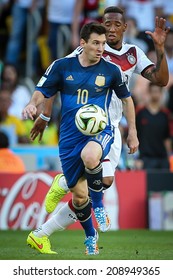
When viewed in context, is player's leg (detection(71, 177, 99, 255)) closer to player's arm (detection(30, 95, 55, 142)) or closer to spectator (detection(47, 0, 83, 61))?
player's arm (detection(30, 95, 55, 142))

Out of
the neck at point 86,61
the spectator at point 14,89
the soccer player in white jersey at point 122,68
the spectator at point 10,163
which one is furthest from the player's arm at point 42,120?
the spectator at point 14,89

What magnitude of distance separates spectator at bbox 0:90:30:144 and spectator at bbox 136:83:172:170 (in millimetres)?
2150

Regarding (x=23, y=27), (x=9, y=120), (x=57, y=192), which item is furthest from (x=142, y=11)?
(x=57, y=192)

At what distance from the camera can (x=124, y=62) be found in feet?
37.2

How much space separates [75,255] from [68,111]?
4.97 feet

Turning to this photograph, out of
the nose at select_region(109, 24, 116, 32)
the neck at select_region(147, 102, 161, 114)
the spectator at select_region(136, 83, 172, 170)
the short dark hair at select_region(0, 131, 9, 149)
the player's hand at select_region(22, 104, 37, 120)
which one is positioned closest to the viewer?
the player's hand at select_region(22, 104, 37, 120)

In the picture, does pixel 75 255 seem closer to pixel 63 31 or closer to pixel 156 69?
pixel 156 69

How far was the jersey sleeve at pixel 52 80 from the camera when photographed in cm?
1030

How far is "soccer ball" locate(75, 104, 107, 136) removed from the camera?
997cm

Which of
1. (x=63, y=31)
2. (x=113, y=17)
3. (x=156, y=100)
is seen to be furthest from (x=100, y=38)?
(x=63, y=31)

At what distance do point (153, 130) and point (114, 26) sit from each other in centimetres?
624

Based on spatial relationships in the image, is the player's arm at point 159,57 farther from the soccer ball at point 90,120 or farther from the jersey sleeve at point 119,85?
the soccer ball at point 90,120

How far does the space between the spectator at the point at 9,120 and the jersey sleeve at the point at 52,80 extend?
6953 mm

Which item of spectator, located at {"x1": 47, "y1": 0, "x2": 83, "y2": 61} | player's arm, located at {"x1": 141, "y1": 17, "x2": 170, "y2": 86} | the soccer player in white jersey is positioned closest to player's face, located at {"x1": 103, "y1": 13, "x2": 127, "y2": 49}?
the soccer player in white jersey
